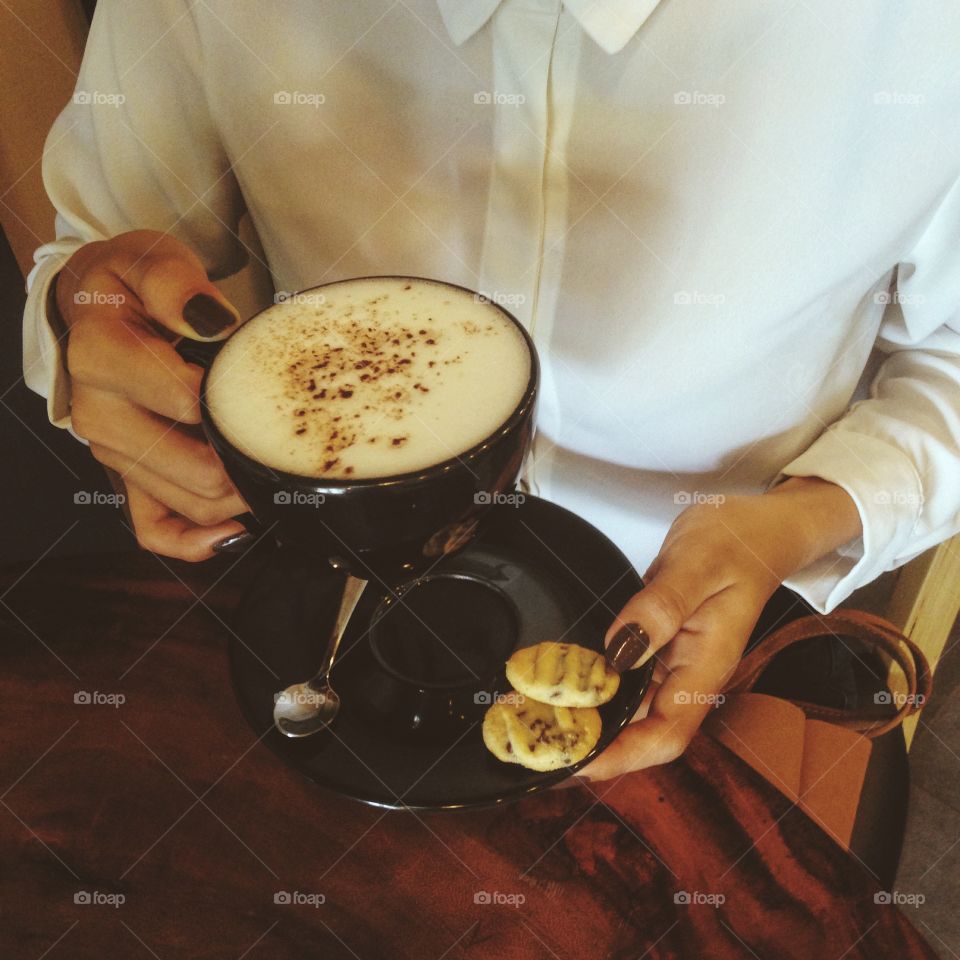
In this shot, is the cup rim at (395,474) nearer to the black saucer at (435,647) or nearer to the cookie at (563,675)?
the black saucer at (435,647)

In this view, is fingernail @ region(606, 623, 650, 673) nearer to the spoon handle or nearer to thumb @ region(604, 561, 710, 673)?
thumb @ region(604, 561, 710, 673)

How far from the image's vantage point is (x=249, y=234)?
1.20m

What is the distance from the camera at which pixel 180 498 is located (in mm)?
800

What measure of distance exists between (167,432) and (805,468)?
712 mm

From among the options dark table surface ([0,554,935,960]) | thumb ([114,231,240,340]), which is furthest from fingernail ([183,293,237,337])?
dark table surface ([0,554,935,960])

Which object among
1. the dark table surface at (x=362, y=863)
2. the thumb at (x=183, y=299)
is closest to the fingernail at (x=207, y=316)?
the thumb at (x=183, y=299)

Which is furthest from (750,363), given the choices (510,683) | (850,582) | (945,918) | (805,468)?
(945,918)

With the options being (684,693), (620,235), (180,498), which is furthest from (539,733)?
(620,235)

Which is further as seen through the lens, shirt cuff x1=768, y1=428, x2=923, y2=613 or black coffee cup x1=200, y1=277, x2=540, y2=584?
shirt cuff x1=768, y1=428, x2=923, y2=613

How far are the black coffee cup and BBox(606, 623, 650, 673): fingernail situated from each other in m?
0.17

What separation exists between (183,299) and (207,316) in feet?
0.10

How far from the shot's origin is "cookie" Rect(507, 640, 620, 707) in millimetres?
692

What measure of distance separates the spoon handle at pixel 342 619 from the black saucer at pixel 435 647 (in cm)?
1

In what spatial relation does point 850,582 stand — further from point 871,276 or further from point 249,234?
point 249,234
